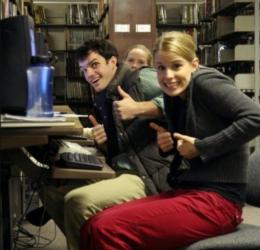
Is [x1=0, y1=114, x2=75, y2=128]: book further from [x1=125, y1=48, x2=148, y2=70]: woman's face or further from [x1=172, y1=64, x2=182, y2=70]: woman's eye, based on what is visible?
[x1=125, y1=48, x2=148, y2=70]: woman's face

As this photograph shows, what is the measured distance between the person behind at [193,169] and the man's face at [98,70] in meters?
0.72

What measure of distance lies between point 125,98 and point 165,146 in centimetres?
39

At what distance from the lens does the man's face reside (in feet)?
8.04

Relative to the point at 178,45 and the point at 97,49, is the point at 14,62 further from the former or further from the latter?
the point at 97,49

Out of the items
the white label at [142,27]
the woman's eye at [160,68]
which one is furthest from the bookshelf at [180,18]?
the woman's eye at [160,68]

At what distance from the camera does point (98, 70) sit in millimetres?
2463

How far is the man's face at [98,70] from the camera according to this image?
96.5 inches

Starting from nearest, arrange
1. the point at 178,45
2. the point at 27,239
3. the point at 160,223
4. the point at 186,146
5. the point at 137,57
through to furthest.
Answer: the point at 160,223 → the point at 186,146 → the point at 178,45 → the point at 27,239 → the point at 137,57

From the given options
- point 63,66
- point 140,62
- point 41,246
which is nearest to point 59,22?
point 63,66

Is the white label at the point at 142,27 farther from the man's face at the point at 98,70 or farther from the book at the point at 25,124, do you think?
the book at the point at 25,124

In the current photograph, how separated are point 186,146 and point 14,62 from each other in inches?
24.8

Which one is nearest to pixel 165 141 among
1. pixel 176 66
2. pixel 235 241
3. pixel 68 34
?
pixel 176 66

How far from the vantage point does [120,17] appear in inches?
245

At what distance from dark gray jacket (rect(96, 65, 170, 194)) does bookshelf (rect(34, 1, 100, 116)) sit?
17.4 feet
